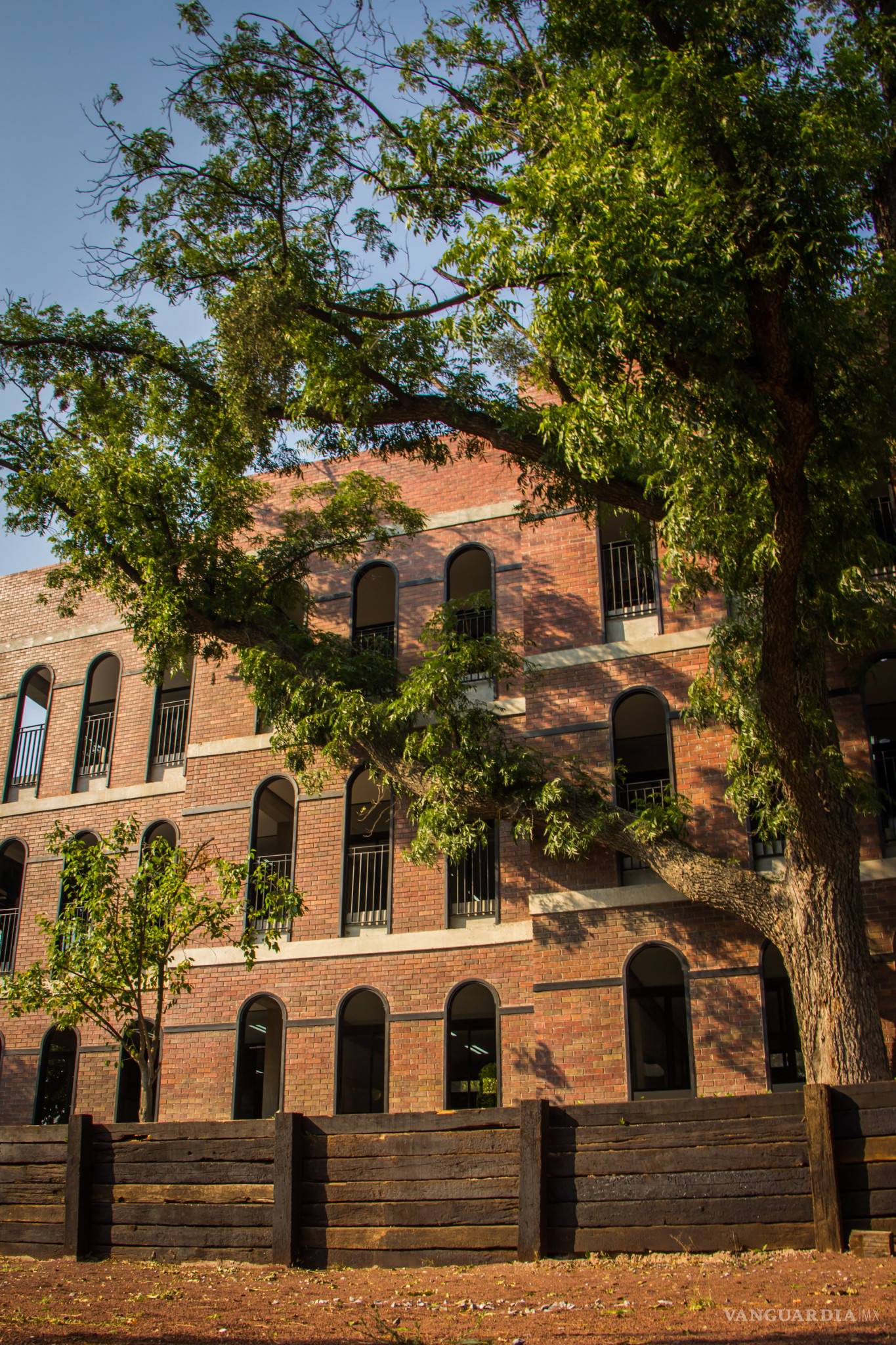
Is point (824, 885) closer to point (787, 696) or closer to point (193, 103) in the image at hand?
A: point (787, 696)

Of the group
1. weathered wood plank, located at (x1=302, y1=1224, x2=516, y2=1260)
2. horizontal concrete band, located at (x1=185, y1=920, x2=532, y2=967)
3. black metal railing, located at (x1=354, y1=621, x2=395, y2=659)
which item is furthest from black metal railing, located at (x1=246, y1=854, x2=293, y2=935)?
weathered wood plank, located at (x1=302, y1=1224, x2=516, y2=1260)

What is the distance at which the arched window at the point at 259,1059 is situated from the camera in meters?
15.5

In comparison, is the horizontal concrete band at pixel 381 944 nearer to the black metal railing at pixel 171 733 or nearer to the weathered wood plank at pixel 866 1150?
the black metal railing at pixel 171 733

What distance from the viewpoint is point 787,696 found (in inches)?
398

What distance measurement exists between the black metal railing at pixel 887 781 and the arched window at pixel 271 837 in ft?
23.2

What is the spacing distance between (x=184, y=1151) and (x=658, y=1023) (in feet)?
23.7

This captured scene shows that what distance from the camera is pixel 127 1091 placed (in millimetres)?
16750

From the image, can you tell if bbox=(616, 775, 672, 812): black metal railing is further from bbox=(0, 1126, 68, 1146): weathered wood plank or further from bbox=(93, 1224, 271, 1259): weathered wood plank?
bbox=(0, 1126, 68, 1146): weathered wood plank

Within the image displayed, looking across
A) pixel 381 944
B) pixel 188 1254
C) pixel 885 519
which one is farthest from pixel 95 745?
pixel 885 519

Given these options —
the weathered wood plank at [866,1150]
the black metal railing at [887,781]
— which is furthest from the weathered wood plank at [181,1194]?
the black metal railing at [887,781]

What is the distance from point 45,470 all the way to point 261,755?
193 inches

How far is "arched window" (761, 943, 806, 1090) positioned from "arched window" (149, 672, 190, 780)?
9.42 m

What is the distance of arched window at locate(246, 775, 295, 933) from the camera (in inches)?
619

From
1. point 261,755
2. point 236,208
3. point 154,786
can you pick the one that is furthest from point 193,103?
point 154,786
